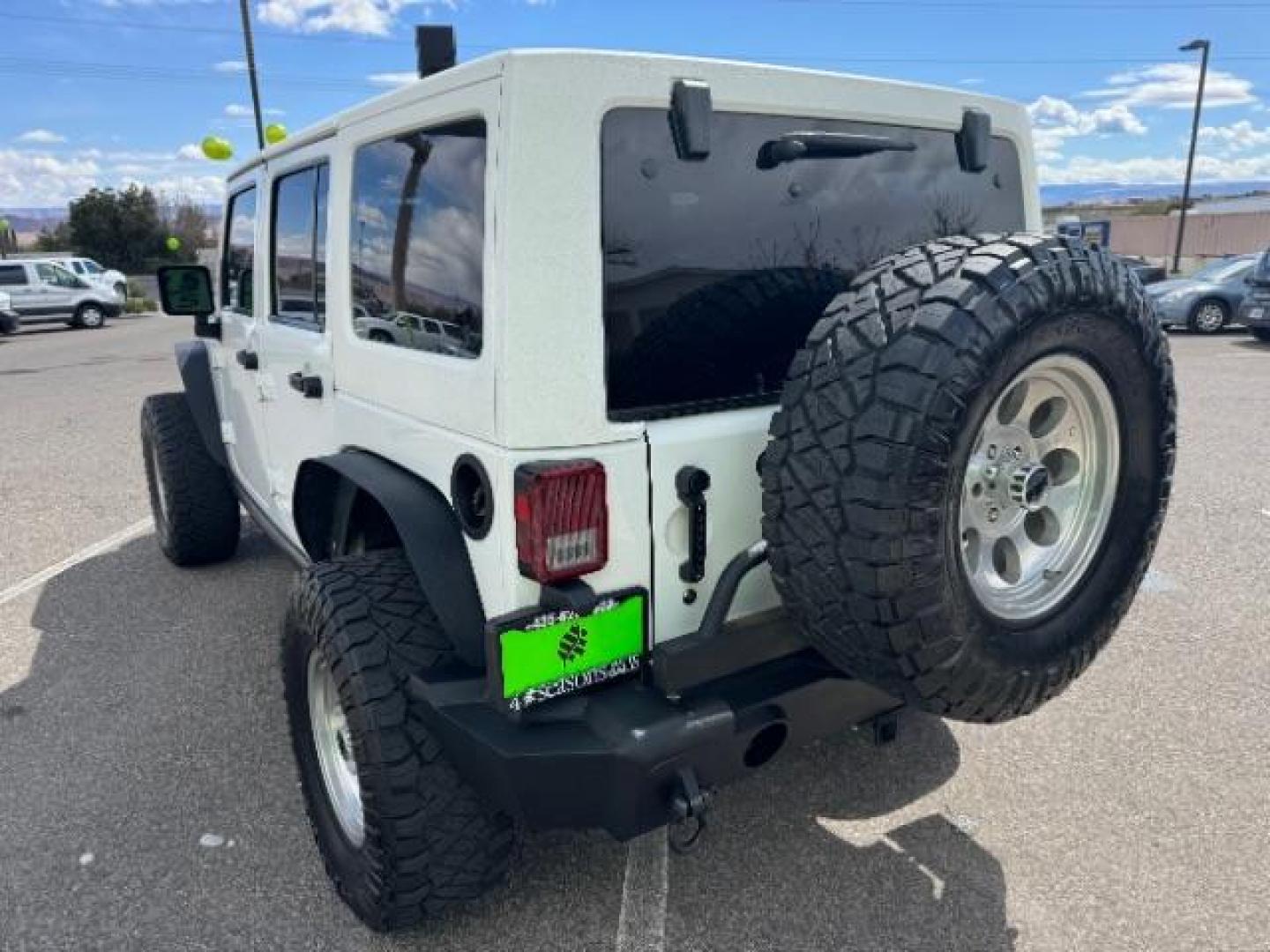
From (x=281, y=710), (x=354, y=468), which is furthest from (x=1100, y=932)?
(x=281, y=710)

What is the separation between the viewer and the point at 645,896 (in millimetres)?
2498

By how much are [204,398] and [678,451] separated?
10.6 feet

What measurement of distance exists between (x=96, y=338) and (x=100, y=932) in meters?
22.4

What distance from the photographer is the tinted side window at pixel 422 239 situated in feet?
6.71

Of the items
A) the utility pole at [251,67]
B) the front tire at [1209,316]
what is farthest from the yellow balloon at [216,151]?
the front tire at [1209,316]

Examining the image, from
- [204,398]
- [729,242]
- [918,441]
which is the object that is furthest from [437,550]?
[204,398]

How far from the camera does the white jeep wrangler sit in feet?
6.15

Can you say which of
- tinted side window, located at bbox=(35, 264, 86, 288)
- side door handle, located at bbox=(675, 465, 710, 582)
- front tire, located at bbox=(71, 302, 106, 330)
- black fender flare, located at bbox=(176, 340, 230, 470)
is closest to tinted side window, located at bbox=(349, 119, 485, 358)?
side door handle, located at bbox=(675, 465, 710, 582)

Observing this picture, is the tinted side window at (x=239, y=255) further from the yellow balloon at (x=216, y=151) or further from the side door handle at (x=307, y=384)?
the yellow balloon at (x=216, y=151)

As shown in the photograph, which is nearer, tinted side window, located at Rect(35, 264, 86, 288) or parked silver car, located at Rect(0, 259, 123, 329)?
parked silver car, located at Rect(0, 259, 123, 329)

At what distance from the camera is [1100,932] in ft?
7.66

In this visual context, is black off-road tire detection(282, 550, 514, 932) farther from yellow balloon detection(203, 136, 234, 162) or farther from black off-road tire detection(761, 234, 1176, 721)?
yellow balloon detection(203, 136, 234, 162)

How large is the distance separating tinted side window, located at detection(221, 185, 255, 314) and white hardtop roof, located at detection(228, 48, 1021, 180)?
1128 millimetres

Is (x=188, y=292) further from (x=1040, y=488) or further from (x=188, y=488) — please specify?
(x=1040, y=488)
